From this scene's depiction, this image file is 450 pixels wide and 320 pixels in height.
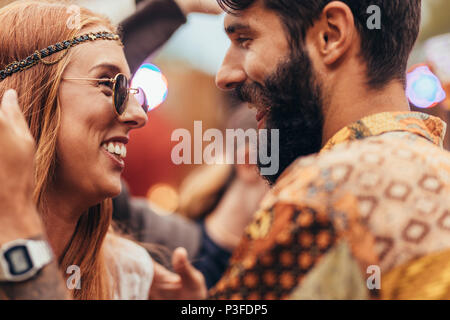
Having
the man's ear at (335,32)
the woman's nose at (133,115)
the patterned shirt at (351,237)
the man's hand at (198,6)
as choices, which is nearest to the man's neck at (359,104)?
the man's ear at (335,32)

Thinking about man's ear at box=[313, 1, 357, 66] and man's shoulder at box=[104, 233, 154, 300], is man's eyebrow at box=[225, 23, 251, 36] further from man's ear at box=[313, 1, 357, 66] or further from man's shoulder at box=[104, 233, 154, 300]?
man's shoulder at box=[104, 233, 154, 300]

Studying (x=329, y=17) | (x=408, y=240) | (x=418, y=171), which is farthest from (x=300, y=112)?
(x=408, y=240)

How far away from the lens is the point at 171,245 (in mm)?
4820

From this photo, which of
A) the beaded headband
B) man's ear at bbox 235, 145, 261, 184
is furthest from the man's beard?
man's ear at bbox 235, 145, 261, 184

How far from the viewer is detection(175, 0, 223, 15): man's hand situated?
2744 mm

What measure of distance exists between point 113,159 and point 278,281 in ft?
4.02

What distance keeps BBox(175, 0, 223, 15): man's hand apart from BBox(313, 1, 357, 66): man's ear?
903mm

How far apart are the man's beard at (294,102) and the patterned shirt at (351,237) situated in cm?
60

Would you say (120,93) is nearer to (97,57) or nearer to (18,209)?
(97,57)

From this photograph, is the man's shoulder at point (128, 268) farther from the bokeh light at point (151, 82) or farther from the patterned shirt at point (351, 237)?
the bokeh light at point (151, 82)

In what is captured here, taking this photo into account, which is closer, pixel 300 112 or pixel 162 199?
pixel 300 112

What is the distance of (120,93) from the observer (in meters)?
2.33

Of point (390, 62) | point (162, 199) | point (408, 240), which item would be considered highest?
point (390, 62)

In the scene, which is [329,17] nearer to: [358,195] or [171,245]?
[358,195]
